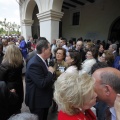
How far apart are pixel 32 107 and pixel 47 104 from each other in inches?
8.9

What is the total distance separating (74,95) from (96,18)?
33.0ft

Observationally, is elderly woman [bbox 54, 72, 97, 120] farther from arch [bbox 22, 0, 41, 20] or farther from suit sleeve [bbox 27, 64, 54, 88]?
arch [bbox 22, 0, 41, 20]

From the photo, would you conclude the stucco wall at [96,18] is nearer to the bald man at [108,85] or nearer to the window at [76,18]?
the window at [76,18]

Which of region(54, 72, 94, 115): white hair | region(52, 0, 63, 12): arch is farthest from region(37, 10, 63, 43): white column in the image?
region(54, 72, 94, 115): white hair

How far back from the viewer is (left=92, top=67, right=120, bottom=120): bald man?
100cm

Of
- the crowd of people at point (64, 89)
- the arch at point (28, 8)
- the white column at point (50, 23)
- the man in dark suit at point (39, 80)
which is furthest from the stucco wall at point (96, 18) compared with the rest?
the man in dark suit at point (39, 80)

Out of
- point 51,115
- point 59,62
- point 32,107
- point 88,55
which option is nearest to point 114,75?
point 32,107

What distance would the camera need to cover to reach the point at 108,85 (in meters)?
1.00

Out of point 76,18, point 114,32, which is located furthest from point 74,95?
point 76,18

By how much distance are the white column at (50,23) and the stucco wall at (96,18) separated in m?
5.48

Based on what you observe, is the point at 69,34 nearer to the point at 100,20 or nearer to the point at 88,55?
the point at 100,20

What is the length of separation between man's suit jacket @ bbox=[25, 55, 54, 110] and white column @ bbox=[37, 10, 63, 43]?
142 inches

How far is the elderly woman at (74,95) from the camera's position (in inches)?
34.2

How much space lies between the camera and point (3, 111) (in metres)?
1.30
